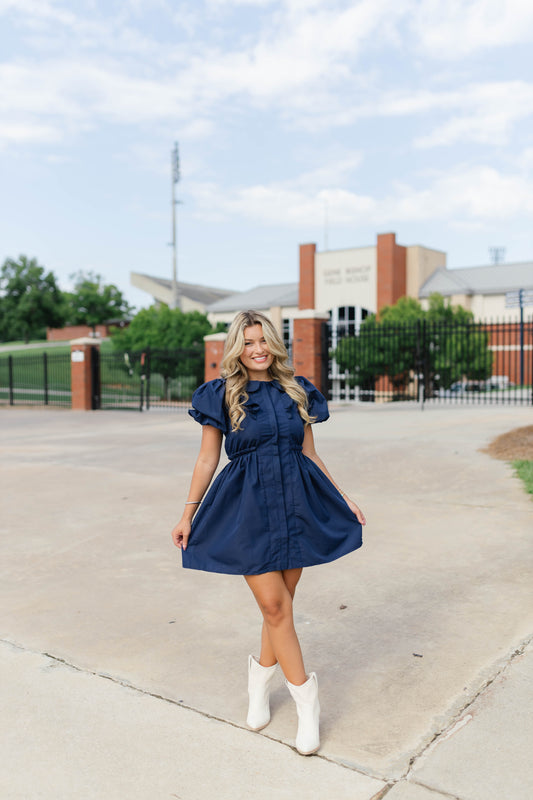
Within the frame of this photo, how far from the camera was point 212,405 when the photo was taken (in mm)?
2609

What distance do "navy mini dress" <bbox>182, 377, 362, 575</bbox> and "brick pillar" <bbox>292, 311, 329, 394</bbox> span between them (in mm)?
16747

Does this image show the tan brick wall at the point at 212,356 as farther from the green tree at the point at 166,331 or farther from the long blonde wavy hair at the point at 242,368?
the long blonde wavy hair at the point at 242,368

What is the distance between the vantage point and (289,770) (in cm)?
231

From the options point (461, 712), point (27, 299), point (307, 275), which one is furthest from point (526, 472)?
point (27, 299)

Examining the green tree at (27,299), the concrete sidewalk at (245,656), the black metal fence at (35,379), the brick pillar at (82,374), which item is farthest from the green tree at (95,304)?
the concrete sidewalk at (245,656)

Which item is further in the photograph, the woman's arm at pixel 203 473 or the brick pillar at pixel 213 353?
the brick pillar at pixel 213 353

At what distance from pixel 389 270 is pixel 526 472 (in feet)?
110

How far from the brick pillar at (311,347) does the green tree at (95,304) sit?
182ft

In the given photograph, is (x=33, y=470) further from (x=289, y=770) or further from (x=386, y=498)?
(x=289, y=770)

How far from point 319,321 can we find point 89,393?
7.95m

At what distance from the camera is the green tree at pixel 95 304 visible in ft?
240

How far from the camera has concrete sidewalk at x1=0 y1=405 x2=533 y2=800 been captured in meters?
2.29

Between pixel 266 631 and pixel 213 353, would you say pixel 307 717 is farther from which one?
pixel 213 353

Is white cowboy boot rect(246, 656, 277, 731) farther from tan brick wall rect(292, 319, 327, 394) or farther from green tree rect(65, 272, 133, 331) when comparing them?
green tree rect(65, 272, 133, 331)
